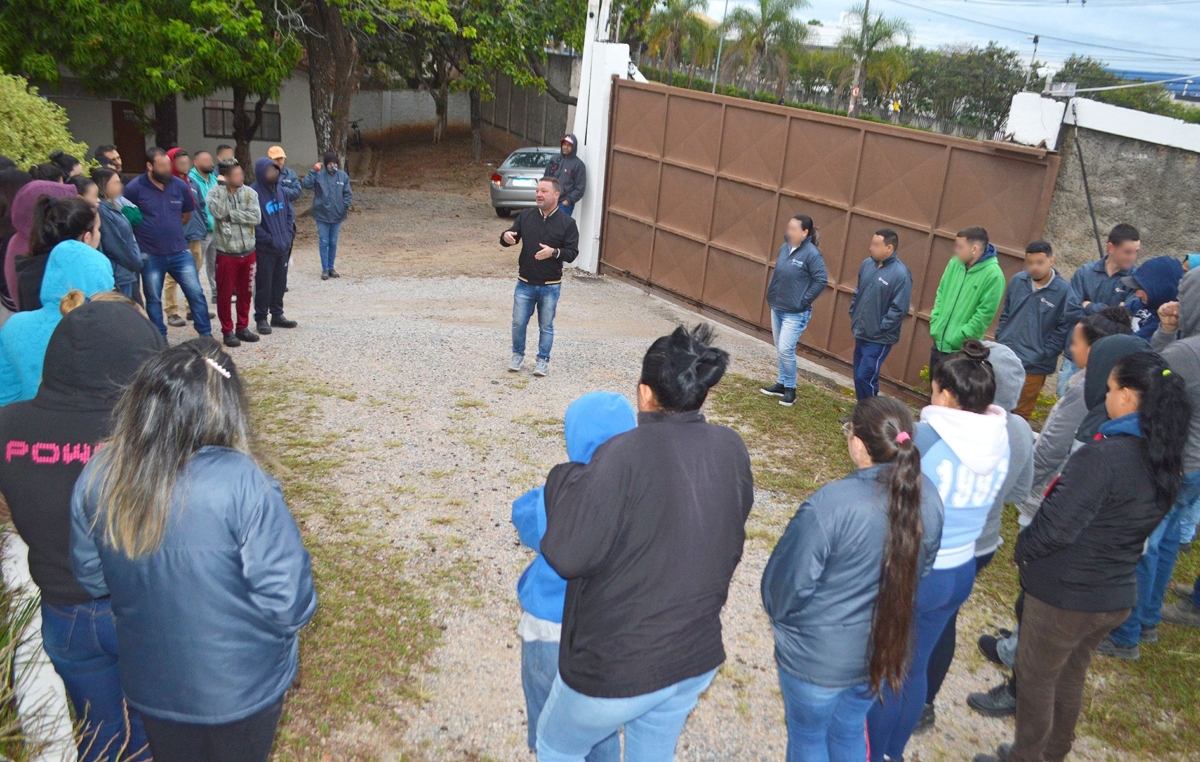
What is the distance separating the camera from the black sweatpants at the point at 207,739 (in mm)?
2576

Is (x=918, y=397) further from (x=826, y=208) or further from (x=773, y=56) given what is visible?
(x=773, y=56)

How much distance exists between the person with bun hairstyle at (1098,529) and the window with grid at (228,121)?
22.4 metres

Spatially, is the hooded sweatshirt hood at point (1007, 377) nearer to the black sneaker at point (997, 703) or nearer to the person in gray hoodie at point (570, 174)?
Result: the black sneaker at point (997, 703)

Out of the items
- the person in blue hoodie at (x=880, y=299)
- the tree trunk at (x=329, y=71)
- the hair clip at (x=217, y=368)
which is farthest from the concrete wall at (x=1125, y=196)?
the tree trunk at (x=329, y=71)

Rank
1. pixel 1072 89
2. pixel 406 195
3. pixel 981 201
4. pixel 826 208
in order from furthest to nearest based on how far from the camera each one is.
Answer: pixel 406 195 → pixel 826 208 → pixel 981 201 → pixel 1072 89

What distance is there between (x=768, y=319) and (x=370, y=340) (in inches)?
170

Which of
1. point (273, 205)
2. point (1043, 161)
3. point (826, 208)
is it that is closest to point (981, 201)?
point (1043, 161)

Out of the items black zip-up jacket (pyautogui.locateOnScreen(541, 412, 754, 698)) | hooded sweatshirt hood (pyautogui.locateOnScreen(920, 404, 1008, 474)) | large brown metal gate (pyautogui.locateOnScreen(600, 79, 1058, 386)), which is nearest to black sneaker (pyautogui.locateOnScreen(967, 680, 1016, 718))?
hooded sweatshirt hood (pyautogui.locateOnScreen(920, 404, 1008, 474))

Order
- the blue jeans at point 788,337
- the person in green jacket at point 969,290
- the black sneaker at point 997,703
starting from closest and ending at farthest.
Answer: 1. the black sneaker at point 997,703
2. the person in green jacket at point 969,290
3. the blue jeans at point 788,337

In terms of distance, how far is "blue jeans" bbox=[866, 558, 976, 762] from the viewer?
3375 millimetres

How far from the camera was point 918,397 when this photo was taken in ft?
27.8

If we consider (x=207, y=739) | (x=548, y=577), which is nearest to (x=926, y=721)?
(x=548, y=577)

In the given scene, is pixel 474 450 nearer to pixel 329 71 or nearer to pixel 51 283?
pixel 51 283

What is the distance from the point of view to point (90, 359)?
2914mm
